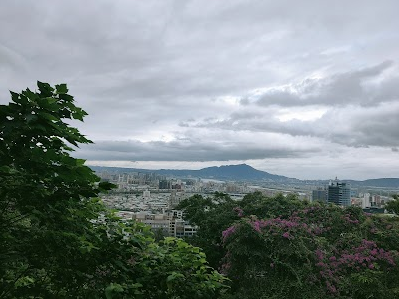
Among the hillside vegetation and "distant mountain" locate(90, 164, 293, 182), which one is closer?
the hillside vegetation

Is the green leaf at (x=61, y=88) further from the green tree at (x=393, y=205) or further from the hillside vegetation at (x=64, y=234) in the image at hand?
the green tree at (x=393, y=205)

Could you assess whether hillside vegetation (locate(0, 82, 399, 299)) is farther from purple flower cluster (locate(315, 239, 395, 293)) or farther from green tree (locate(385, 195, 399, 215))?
green tree (locate(385, 195, 399, 215))

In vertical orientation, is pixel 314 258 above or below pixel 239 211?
below

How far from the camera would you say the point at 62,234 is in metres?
1.68

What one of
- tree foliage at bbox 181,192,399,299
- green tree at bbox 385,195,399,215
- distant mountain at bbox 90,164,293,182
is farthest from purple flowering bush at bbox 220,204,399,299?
distant mountain at bbox 90,164,293,182

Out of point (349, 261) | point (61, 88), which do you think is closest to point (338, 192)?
point (349, 261)

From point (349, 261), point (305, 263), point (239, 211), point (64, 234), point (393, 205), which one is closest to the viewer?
point (64, 234)

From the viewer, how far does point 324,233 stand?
10.1 meters

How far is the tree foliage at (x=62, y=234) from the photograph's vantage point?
145 cm

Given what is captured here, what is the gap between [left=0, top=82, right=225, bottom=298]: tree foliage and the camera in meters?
1.45

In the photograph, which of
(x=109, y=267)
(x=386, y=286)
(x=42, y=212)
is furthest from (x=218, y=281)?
(x=386, y=286)

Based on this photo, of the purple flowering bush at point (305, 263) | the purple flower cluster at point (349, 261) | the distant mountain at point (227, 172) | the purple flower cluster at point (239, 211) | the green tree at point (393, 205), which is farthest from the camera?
the distant mountain at point (227, 172)

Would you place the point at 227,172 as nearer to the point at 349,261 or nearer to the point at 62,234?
the point at 349,261

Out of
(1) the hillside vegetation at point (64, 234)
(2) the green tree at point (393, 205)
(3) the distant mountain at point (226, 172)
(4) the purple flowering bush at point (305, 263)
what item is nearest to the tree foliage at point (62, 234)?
(1) the hillside vegetation at point (64, 234)
